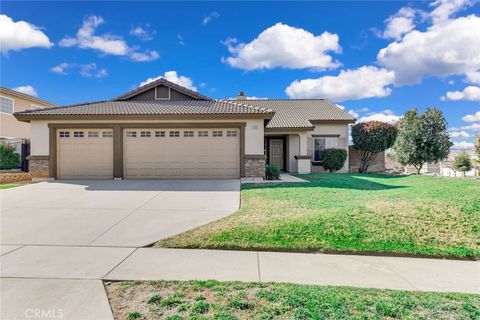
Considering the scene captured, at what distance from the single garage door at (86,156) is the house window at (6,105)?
41.0ft

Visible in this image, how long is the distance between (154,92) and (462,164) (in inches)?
998

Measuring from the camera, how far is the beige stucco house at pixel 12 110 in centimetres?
2097

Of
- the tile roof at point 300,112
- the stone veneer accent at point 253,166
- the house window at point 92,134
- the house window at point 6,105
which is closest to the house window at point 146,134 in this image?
the house window at point 92,134

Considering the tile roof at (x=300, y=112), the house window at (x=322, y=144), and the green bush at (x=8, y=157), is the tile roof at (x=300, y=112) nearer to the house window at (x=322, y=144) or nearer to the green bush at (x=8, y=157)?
the house window at (x=322, y=144)

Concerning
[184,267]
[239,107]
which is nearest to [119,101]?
[239,107]

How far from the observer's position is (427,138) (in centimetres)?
1914

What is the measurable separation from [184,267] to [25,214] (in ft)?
19.5

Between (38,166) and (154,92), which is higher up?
(154,92)

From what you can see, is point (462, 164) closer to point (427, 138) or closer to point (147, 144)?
point (427, 138)

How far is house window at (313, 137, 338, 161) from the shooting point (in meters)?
18.8

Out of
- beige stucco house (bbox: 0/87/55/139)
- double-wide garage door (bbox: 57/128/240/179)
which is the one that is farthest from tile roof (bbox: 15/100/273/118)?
beige stucco house (bbox: 0/87/55/139)

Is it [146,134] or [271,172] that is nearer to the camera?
[146,134]

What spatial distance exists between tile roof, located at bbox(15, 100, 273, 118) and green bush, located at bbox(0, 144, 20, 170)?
6.58 metres

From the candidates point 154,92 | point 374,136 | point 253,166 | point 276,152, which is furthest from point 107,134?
point 374,136
